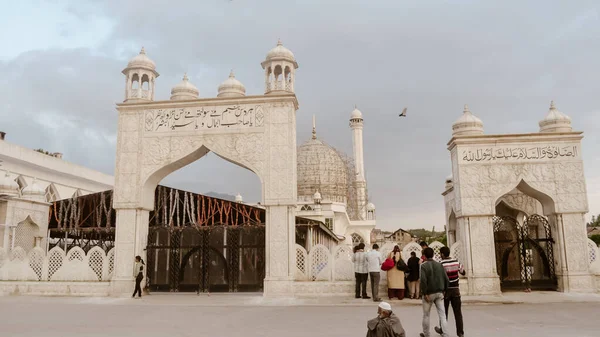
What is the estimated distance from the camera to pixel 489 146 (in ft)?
39.2

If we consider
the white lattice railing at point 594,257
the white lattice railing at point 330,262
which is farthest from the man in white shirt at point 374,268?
the white lattice railing at point 594,257

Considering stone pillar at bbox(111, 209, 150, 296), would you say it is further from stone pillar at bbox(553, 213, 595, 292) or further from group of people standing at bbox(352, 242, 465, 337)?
stone pillar at bbox(553, 213, 595, 292)

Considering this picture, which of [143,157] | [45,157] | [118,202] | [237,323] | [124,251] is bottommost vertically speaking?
[237,323]

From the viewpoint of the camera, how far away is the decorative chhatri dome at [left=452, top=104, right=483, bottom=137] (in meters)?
12.2

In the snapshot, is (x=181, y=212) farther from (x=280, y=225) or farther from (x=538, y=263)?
(x=538, y=263)

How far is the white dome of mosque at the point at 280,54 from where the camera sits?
488 inches

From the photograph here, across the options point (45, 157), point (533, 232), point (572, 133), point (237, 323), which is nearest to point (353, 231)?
point (45, 157)

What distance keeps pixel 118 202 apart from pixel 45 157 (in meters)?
18.3

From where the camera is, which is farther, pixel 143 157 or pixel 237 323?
pixel 143 157

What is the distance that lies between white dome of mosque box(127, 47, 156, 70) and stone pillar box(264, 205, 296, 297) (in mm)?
5229

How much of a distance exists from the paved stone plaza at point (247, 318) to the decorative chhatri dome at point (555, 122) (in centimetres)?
441

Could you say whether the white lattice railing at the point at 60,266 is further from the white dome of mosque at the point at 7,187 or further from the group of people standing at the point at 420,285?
the group of people standing at the point at 420,285

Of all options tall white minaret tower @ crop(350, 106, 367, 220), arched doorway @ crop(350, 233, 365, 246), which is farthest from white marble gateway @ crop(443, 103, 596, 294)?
tall white minaret tower @ crop(350, 106, 367, 220)

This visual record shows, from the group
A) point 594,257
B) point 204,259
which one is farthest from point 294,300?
point 594,257
